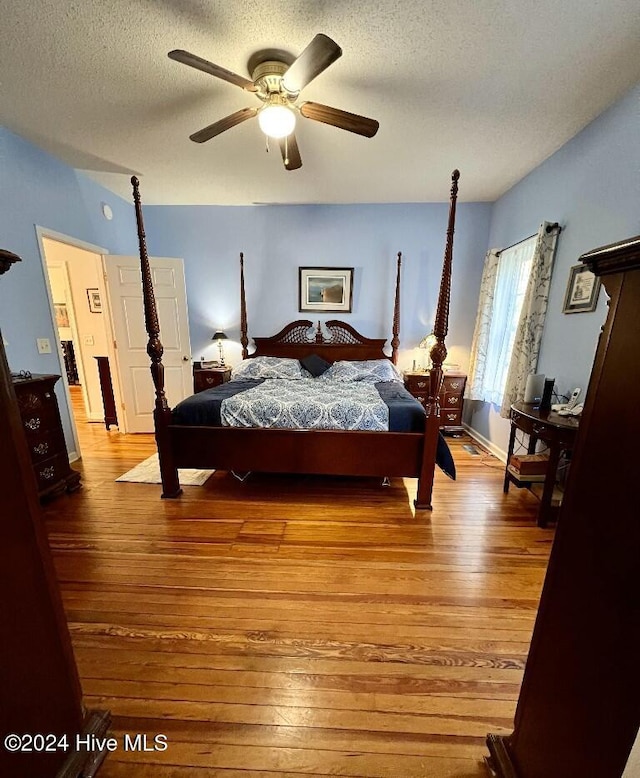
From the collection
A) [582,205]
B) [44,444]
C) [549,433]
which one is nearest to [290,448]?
[549,433]

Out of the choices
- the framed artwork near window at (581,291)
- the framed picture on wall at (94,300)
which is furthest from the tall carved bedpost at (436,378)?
the framed picture on wall at (94,300)

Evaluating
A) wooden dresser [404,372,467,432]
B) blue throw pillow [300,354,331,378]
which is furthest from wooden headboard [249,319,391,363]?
wooden dresser [404,372,467,432]

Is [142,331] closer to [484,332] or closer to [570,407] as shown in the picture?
[484,332]

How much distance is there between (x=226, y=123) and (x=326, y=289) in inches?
91.1

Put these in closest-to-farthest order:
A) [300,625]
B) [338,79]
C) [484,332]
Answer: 1. [300,625]
2. [338,79]
3. [484,332]

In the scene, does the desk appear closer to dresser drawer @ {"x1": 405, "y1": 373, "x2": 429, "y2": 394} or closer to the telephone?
the telephone

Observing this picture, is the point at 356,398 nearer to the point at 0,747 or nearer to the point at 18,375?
the point at 0,747

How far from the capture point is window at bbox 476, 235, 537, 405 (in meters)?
3.03

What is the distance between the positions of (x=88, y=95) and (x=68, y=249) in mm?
2507

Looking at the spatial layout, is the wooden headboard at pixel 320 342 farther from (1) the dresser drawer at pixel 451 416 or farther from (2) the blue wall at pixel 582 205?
(2) the blue wall at pixel 582 205

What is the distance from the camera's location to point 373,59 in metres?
1.69

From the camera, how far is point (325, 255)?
4.00m

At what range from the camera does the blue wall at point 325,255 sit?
3859mm

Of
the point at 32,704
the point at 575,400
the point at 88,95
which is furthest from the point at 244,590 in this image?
the point at 88,95
